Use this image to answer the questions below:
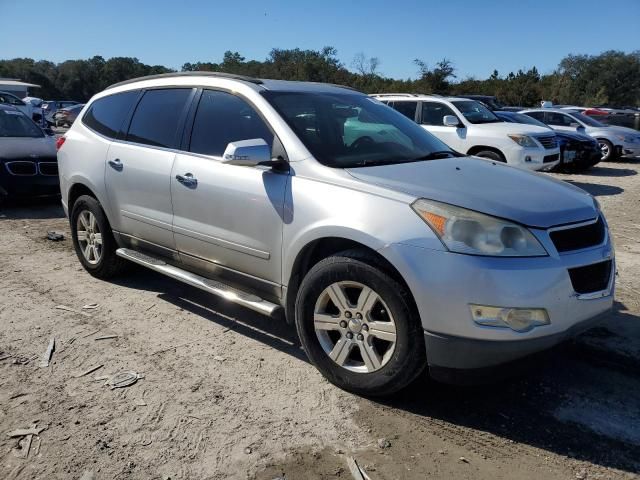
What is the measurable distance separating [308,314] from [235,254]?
2.41ft

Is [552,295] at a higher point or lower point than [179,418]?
higher

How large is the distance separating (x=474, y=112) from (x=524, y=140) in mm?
1340

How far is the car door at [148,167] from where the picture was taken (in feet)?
13.8

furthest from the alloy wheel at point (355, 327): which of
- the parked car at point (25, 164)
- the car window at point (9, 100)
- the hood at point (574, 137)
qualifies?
the car window at point (9, 100)

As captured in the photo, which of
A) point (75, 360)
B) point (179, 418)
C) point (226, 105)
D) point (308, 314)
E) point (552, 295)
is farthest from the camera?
point (226, 105)

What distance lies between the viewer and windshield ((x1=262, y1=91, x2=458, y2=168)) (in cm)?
359

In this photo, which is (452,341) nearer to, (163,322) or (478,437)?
(478,437)

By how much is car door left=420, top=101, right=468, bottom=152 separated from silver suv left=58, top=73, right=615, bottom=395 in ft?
23.4

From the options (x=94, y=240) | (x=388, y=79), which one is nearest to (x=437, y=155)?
(x=94, y=240)

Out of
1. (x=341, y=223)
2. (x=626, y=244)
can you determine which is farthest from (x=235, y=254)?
(x=626, y=244)

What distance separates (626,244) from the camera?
6.68 metres

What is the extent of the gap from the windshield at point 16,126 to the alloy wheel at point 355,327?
8.02 m

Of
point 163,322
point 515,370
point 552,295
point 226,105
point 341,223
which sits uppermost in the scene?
point 226,105

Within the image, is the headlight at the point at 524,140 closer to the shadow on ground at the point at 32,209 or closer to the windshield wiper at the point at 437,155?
the windshield wiper at the point at 437,155
